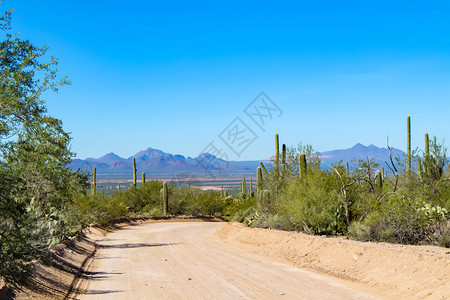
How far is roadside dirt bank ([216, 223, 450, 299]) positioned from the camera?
433 inches

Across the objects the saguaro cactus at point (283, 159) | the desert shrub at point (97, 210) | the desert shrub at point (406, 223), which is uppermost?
the saguaro cactus at point (283, 159)

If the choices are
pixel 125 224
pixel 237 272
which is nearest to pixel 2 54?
pixel 237 272

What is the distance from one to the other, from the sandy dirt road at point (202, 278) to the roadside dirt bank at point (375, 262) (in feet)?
2.73

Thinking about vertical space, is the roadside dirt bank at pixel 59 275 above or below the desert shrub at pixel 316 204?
below

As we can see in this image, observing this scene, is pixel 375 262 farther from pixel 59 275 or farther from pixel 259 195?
pixel 259 195

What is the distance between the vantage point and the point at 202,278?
13.5m

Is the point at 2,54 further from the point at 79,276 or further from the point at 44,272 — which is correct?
the point at 79,276

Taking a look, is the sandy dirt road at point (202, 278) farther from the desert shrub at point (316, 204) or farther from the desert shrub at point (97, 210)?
the desert shrub at point (97, 210)

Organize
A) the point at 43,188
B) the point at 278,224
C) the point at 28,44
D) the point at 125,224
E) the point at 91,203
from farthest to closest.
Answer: the point at 125,224, the point at 91,203, the point at 278,224, the point at 43,188, the point at 28,44

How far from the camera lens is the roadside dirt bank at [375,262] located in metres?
11.0

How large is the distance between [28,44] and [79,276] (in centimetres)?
773

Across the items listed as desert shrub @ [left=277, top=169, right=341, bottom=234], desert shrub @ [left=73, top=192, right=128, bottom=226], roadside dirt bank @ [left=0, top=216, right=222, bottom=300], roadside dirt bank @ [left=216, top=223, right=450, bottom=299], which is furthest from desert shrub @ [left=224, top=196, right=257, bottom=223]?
roadside dirt bank @ [left=0, top=216, right=222, bottom=300]

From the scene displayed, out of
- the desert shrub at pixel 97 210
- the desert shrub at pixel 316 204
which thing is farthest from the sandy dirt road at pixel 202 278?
the desert shrub at pixel 97 210

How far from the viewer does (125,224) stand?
140 feet
